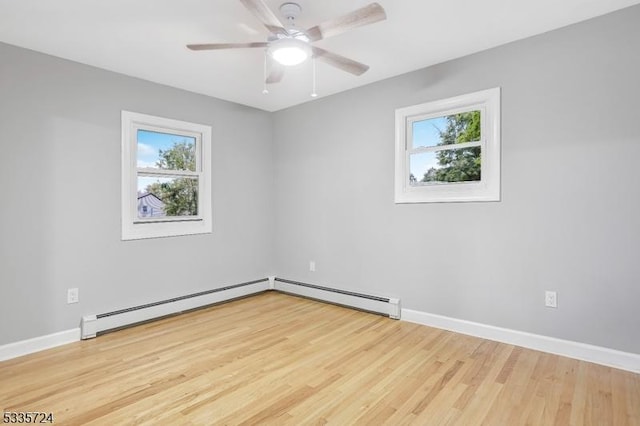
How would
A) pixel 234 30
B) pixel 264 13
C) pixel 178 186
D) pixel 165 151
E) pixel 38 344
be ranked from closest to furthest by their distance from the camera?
1. pixel 264 13
2. pixel 234 30
3. pixel 38 344
4. pixel 165 151
5. pixel 178 186

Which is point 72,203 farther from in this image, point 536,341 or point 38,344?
point 536,341

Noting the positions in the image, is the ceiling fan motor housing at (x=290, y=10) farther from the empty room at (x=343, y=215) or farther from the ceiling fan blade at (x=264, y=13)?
the ceiling fan blade at (x=264, y=13)

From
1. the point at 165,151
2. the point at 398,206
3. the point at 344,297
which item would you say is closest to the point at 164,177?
the point at 165,151

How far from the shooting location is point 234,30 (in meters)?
2.63

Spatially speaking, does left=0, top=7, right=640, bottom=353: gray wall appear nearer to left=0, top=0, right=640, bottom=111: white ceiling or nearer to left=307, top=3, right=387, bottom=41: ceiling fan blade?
left=0, top=0, right=640, bottom=111: white ceiling

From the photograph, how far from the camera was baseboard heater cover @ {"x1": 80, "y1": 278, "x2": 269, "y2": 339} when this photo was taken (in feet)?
10.3

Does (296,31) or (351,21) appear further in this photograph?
(296,31)

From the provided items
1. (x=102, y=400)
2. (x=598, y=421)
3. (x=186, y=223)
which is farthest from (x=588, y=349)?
(x=186, y=223)

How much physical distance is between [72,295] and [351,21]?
3.25 metres

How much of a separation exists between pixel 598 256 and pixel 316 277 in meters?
2.89

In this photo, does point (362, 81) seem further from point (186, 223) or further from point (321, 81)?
point (186, 223)

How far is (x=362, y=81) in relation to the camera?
3.78 m

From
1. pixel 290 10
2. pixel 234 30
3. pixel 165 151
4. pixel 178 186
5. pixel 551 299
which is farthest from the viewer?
pixel 178 186


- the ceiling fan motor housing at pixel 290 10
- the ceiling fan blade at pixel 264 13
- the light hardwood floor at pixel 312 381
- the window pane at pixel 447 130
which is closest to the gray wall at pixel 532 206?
the window pane at pixel 447 130
